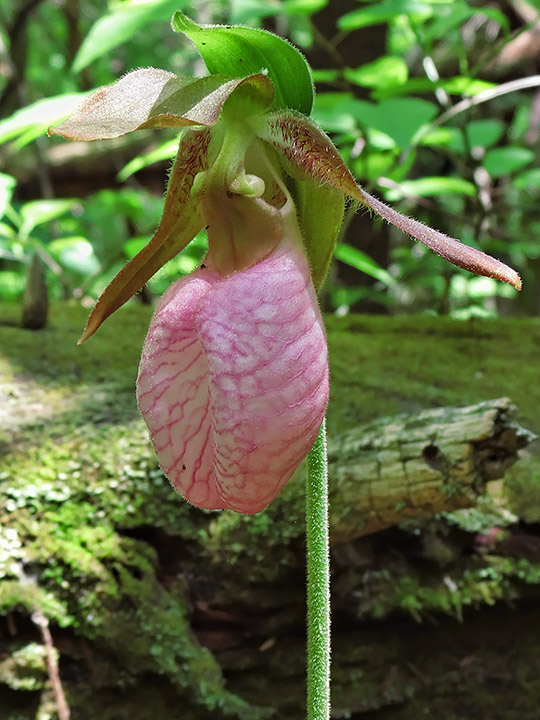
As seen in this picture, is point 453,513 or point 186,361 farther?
point 453,513

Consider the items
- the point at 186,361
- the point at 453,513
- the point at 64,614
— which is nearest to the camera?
the point at 186,361

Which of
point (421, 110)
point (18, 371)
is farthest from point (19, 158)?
point (421, 110)

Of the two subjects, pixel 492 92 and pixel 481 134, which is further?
pixel 481 134

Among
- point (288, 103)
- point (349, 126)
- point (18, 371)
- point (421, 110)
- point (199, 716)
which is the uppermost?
point (349, 126)

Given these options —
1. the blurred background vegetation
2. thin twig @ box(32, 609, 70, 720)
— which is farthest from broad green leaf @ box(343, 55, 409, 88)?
thin twig @ box(32, 609, 70, 720)

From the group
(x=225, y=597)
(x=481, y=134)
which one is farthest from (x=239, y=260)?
(x=481, y=134)

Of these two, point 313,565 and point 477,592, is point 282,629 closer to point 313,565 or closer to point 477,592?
point 477,592

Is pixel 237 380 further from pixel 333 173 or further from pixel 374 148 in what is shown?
pixel 374 148
